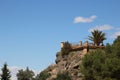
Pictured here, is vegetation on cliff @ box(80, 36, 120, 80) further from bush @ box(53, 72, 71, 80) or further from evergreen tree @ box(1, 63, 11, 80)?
evergreen tree @ box(1, 63, 11, 80)

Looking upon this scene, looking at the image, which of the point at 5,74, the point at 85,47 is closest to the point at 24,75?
the point at 5,74

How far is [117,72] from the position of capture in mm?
58656

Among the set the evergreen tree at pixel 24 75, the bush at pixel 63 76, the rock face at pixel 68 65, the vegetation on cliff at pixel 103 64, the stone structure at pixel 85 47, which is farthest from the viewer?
the evergreen tree at pixel 24 75

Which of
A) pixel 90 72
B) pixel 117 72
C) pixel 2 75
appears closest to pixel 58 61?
pixel 2 75

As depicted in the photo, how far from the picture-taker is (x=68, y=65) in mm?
76062

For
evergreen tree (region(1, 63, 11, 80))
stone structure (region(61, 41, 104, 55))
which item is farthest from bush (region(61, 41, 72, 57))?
evergreen tree (region(1, 63, 11, 80))

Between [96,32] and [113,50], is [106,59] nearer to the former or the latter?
[113,50]

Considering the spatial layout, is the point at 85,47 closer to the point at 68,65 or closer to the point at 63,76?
the point at 68,65

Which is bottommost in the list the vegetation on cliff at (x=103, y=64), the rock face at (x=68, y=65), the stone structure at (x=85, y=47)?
the vegetation on cliff at (x=103, y=64)

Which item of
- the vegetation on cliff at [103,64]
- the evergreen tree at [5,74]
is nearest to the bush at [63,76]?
the vegetation on cliff at [103,64]

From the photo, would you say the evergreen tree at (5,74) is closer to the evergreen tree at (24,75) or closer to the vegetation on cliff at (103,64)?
the evergreen tree at (24,75)

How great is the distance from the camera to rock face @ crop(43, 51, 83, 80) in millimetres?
72256

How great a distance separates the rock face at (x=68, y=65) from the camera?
237 feet

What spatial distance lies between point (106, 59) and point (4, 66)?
988 inches
